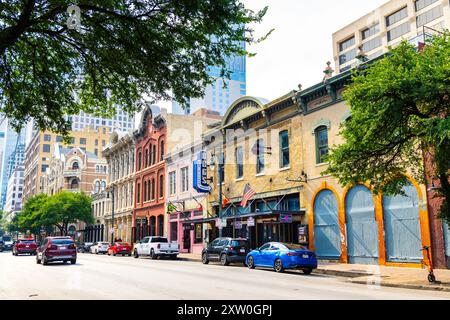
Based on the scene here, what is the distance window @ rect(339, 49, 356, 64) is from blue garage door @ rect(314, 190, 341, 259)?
6179cm

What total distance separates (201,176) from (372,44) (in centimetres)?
5444

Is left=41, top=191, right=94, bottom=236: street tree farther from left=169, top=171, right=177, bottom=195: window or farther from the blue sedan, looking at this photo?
the blue sedan

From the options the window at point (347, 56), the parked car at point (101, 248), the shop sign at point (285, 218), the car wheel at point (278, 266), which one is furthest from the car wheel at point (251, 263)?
the window at point (347, 56)

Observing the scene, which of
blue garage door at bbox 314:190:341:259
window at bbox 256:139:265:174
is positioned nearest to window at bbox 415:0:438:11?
window at bbox 256:139:265:174

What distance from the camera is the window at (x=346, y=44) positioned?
8312 cm

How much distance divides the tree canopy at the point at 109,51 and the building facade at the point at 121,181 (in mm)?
41231

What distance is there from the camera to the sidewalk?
1445 centimetres

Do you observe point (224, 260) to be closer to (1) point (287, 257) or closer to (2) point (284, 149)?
(1) point (287, 257)

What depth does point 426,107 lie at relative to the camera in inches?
607

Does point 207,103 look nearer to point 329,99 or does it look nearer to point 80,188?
point 80,188

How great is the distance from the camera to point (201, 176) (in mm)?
36688

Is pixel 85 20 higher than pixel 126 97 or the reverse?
higher
